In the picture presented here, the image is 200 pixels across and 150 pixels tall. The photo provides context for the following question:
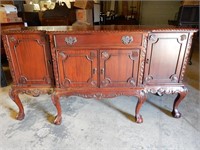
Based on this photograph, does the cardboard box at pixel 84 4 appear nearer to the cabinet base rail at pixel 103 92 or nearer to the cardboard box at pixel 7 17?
the cardboard box at pixel 7 17

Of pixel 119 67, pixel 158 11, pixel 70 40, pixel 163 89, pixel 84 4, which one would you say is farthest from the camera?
pixel 158 11

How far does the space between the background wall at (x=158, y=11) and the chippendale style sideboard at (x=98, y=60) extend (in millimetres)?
3877

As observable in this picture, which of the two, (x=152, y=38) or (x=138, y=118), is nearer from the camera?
(x=152, y=38)

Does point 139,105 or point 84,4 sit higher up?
point 84,4

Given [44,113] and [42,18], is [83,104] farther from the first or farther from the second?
[42,18]

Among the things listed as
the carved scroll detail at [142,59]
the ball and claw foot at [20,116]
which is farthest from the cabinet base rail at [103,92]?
the ball and claw foot at [20,116]

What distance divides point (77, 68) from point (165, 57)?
765 mm

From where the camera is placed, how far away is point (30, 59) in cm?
137

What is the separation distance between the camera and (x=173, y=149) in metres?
1.27

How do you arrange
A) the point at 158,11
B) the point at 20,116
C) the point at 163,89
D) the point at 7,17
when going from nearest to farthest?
the point at 163,89 → the point at 20,116 → the point at 7,17 → the point at 158,11

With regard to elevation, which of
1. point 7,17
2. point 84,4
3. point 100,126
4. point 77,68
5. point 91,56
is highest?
point 84,4

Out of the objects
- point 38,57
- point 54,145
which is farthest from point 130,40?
point 54,145

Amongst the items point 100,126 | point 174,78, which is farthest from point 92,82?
point 174,78

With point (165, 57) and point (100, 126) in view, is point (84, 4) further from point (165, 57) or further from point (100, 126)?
point (100, 126)
